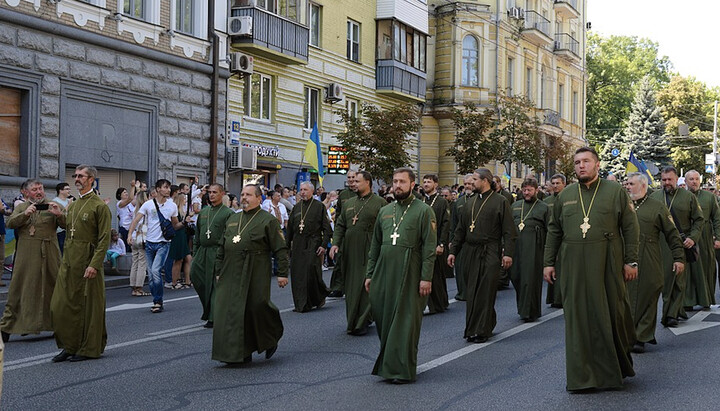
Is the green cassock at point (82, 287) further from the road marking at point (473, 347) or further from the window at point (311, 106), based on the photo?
the window at point (311, 106)

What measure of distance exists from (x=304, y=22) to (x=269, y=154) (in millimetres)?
4506

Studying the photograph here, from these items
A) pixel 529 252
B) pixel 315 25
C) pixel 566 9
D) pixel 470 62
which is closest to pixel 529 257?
pixel 529 252

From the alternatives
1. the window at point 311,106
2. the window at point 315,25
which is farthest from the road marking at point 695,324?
the window at point 315,25

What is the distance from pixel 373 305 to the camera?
8453mm

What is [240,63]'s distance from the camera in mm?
24938

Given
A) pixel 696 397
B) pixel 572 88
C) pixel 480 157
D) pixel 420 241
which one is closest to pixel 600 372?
pixel 696 397

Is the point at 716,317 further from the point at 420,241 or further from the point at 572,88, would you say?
the point at 572,88

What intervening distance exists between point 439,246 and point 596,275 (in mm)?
4926

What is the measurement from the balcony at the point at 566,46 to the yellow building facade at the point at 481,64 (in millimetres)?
808

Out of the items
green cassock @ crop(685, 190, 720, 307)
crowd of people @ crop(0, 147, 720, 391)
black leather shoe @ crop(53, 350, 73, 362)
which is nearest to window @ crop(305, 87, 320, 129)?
crowd of people @ crop(0, 147, 720, 391)

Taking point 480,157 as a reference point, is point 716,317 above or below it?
below

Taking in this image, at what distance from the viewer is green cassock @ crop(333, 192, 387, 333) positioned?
38.2 feet

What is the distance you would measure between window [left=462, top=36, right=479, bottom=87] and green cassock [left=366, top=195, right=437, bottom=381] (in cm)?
3281

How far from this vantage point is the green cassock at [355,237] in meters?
11.7
